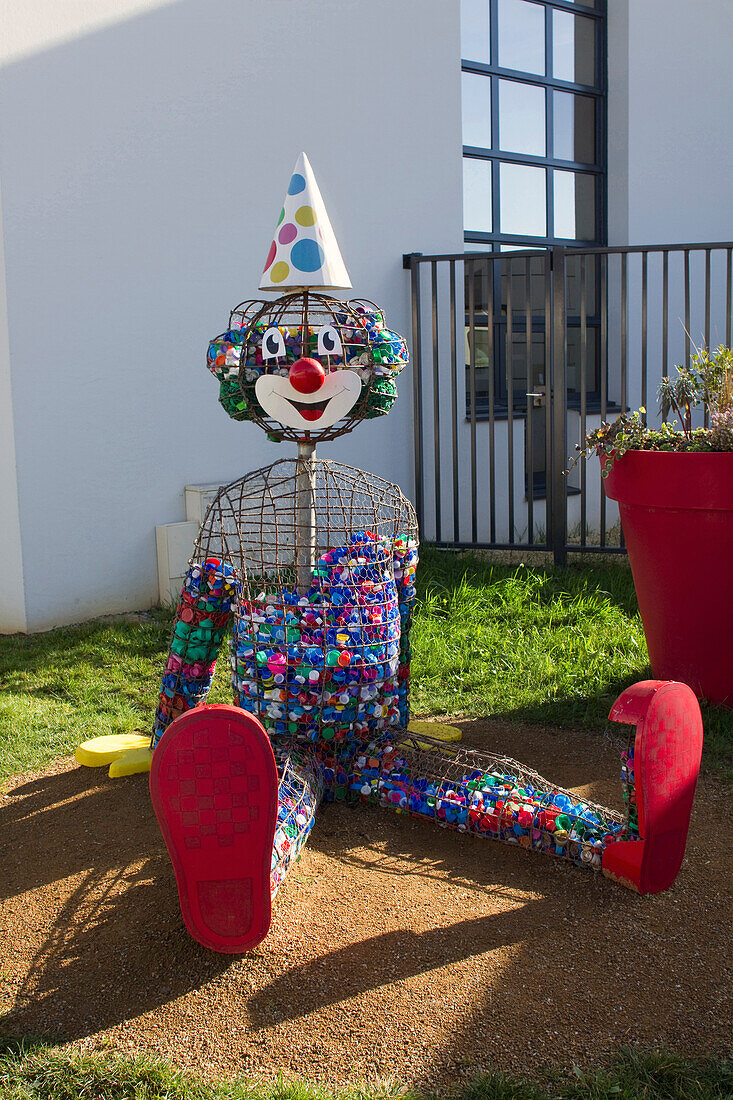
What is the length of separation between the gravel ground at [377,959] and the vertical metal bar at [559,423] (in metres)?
3.05

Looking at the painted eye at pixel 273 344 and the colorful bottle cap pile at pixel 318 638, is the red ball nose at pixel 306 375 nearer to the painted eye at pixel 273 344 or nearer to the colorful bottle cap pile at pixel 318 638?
the painted eye at pixel 273 344

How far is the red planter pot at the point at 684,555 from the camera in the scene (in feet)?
10.7

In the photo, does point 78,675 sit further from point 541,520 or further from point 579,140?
point 579,140

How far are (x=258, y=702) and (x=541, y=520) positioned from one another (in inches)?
180

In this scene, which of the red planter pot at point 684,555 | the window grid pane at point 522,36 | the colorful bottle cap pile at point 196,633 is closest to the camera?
the colorful bottle cap pile at point 196,633

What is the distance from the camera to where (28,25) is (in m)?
4.42

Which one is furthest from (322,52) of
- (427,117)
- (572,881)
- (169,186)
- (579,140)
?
(572,881)

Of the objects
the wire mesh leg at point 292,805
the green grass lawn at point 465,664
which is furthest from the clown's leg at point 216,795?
the green grass lawn at point 465,664

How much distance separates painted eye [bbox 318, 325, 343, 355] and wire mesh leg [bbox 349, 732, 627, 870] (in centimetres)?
102

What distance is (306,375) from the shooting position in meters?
2.44

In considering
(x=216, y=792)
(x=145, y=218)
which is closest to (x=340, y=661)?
(x=216, y=792)

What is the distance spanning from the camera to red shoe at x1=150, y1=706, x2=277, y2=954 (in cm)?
190

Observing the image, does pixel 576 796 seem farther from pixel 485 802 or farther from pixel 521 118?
pixel 521 118

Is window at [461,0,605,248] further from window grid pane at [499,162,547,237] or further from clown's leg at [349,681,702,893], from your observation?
clown's leg at [349,681,702,893]
